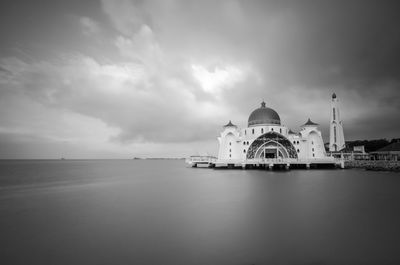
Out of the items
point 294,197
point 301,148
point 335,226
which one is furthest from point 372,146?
point 335,226

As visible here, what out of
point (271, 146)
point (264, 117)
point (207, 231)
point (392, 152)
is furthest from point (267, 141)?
point (207, 231)

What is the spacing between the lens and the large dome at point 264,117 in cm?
5258

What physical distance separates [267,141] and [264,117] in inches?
262

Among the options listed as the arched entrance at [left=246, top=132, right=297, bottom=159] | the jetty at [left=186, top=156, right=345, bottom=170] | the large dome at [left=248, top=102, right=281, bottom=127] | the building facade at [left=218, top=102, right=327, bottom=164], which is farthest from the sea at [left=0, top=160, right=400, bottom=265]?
the large dome at [left=248, top=102, right=281, bottom=127]

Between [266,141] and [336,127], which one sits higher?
[336,127]

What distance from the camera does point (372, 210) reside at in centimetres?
1414

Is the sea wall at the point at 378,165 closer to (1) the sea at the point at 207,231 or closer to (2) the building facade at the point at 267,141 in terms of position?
(2) the building facade at the point at 267,141

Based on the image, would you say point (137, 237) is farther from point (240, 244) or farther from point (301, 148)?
point (301, 148)

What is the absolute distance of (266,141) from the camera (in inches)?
1948

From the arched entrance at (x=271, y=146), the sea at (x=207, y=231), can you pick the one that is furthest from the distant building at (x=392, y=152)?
the sea at (x=207, y=231)

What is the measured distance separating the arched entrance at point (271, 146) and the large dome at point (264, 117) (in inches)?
195

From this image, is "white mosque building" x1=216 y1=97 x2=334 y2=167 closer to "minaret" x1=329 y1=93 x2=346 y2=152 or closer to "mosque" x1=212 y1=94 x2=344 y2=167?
"mosque" x1=212 y1=94 x2=344 y2=167

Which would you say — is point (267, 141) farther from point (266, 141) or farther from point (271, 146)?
point (271, 146)

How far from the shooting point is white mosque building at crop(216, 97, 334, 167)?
161 feet
